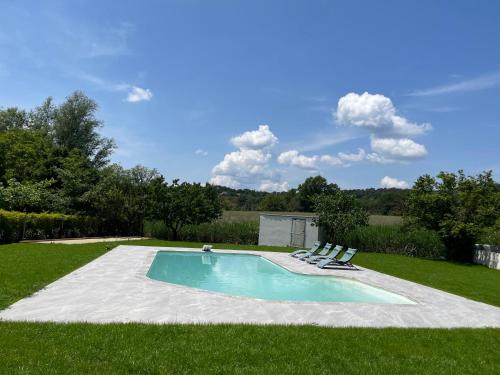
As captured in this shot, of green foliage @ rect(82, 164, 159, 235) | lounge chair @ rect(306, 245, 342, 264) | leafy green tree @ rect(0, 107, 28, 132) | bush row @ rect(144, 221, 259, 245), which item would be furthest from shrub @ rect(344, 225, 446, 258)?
leafy green tree @ rect(0, 107, 28, 132)

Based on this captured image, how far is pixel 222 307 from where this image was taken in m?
8.41

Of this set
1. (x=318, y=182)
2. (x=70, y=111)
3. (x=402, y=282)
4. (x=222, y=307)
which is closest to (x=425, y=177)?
(x=402, y=282)

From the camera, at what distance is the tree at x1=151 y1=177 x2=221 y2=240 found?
90.3 ft

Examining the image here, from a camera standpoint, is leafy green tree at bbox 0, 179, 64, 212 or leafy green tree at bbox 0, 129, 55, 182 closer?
leafy green tree at bbox 0, 179, 64, 212

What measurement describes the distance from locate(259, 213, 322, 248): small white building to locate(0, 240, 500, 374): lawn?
1978 cm

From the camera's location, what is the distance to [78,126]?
41.9 m

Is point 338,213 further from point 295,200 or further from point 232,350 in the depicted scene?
point 295,200

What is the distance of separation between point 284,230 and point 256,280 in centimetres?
1283

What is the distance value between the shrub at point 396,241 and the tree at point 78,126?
2767cm

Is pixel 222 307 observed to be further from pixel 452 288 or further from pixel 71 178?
pixel 71 178

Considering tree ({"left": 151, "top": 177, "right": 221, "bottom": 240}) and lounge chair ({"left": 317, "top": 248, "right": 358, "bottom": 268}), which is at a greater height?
tree ({"left": 151, "top": 177, "right": 221, "bottom": 240})

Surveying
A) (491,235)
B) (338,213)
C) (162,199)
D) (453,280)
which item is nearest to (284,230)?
(338,213)

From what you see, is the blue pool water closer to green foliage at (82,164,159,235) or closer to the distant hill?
green foliage at (82,164,159,235)

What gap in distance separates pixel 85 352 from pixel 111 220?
25631 millimetres
